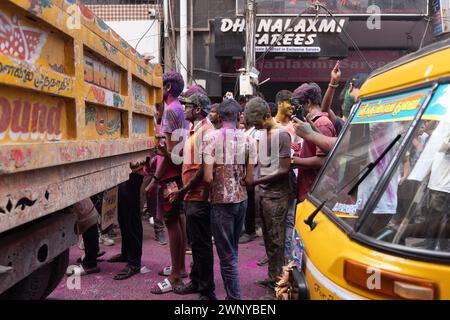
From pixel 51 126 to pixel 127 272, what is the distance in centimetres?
257

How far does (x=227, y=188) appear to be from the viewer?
3143 millimetres

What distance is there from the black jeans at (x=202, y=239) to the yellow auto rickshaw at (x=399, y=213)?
149 centimetres

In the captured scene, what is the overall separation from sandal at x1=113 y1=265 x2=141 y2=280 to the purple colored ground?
0.14ft

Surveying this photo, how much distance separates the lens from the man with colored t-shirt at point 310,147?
337cm

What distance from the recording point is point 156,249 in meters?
5.17

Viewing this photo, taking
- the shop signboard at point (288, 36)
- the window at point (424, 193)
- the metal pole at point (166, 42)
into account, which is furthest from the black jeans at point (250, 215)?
the metal pole at point (166, 42)

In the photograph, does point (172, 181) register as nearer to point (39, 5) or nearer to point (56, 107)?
point (56, 107)

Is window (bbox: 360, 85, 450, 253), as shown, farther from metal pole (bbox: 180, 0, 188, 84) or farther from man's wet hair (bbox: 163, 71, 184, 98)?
metal pole (bbox: 180, 0, 188, 84)

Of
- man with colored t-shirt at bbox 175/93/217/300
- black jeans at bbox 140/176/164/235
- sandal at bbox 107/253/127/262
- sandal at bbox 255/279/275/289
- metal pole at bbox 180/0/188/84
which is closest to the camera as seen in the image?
man with colored t-shirt at bbox 175/93/217/300

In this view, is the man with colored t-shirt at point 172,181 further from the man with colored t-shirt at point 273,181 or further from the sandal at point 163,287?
the man with colored t-shirt at point 273,181

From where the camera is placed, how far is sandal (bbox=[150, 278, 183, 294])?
3741 millimetres

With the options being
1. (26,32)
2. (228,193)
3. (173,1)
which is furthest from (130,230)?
(173,1)

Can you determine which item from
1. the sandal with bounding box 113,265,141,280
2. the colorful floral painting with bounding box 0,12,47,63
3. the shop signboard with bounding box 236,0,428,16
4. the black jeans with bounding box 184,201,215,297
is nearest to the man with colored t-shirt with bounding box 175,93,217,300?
the black jeans with bounding box 184,201,215,297

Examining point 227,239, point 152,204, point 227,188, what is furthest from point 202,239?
point 152,204
